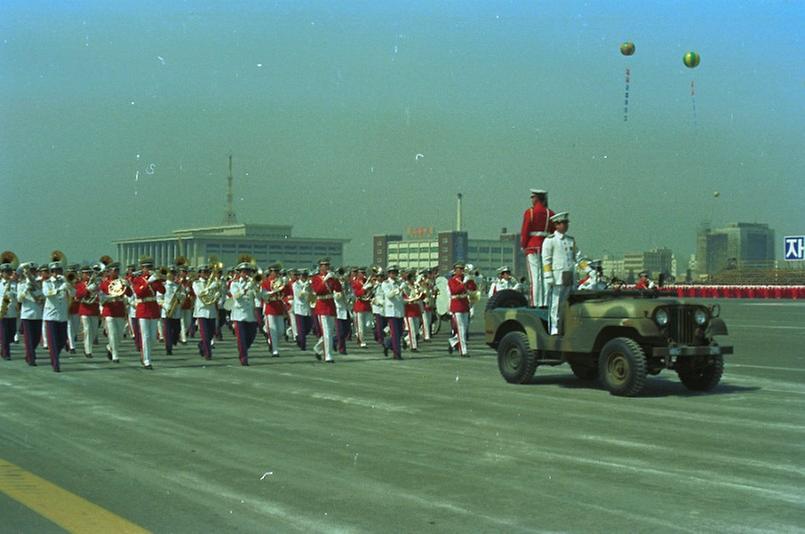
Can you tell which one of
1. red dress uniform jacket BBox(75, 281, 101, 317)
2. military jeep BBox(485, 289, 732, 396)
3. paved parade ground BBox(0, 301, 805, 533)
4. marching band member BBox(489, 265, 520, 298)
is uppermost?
marching band member BBox(489, 265, 520, 298)

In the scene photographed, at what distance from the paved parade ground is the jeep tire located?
4.06 ft

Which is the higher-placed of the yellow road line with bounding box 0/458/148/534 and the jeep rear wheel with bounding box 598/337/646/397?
the jeep rear wheel with bounding box 598/337/646/397

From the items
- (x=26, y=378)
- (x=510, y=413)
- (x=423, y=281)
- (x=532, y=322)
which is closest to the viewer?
(x=510, y=413)

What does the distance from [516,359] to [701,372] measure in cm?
279

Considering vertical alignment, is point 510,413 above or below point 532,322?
below

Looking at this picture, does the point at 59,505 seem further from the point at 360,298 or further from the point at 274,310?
the point at 360,298

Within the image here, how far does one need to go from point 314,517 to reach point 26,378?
38.8 ft

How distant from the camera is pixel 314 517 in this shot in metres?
6.93

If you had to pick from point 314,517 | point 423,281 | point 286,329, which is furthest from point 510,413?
point 286,329

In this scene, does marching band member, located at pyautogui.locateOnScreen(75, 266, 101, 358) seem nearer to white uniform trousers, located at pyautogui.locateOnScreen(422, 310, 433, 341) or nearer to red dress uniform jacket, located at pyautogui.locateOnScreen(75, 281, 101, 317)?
red dress uniform jacket, located at pyautogui.locateOnScreen(75, 281, 101, 317)

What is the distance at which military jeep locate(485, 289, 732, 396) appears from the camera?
45.9 feet

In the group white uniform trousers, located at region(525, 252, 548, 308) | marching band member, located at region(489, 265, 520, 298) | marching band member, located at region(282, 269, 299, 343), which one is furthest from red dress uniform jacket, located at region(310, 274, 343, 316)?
marching band member, located at region(489, 265, 520, 298)

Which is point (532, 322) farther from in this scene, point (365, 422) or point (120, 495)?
point (120, 495)

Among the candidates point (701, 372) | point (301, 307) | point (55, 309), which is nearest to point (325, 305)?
point (301, 307)
